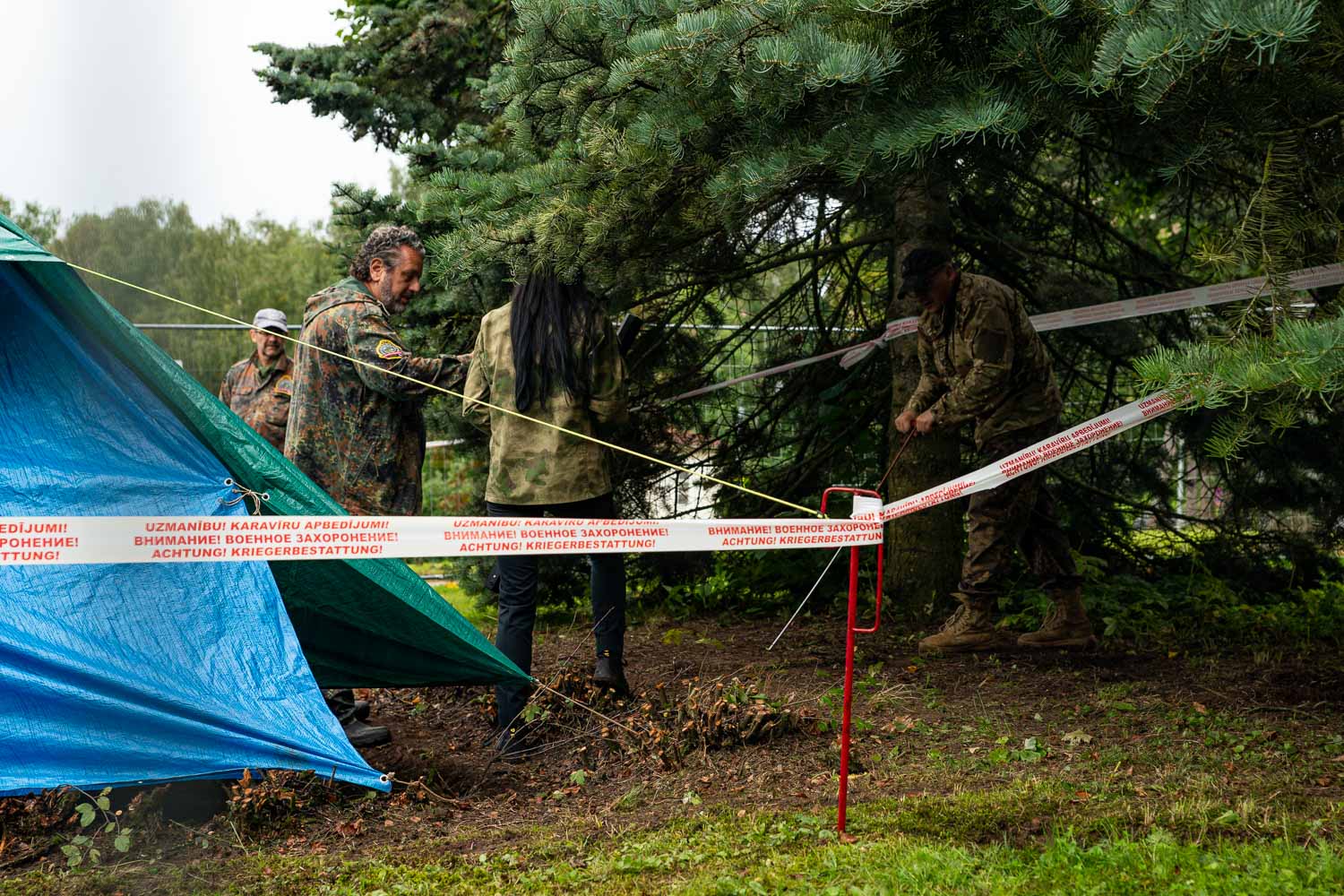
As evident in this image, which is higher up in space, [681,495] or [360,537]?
[681,495]

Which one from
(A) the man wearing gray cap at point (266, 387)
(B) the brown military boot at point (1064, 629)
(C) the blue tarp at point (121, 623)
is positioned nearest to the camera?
(C) the blue tarp at point (121, 623)

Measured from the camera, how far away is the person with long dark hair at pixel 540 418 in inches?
168

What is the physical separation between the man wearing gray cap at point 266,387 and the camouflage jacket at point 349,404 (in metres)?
2.19

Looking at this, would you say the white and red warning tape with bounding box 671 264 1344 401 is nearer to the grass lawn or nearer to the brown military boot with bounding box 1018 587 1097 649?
the brown military boot with bounding box 1018 587 1097 649

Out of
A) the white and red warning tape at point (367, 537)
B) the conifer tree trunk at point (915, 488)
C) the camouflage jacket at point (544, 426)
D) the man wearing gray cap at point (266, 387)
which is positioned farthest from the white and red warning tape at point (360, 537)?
the man wearing gray cap at point (266, 387)

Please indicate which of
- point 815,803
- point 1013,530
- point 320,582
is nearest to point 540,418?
point 320,582

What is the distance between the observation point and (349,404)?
4422 millimetres

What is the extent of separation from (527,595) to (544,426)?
637 mm

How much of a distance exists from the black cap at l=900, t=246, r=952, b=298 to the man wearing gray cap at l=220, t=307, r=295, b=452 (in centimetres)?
353

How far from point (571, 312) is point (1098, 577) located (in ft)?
12.7

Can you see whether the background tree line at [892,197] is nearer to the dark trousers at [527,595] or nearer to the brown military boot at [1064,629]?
the brown military boot at [1064,629]

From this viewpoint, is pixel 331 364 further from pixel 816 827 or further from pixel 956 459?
pixel 956 459

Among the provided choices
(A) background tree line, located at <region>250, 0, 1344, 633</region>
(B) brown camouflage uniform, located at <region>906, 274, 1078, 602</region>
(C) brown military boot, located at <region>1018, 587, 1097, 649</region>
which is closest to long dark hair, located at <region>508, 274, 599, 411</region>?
(A) background tree line, located at <region>250, 0, 1344, 633</region>

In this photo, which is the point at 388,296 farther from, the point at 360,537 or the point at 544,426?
the point at 360,537
